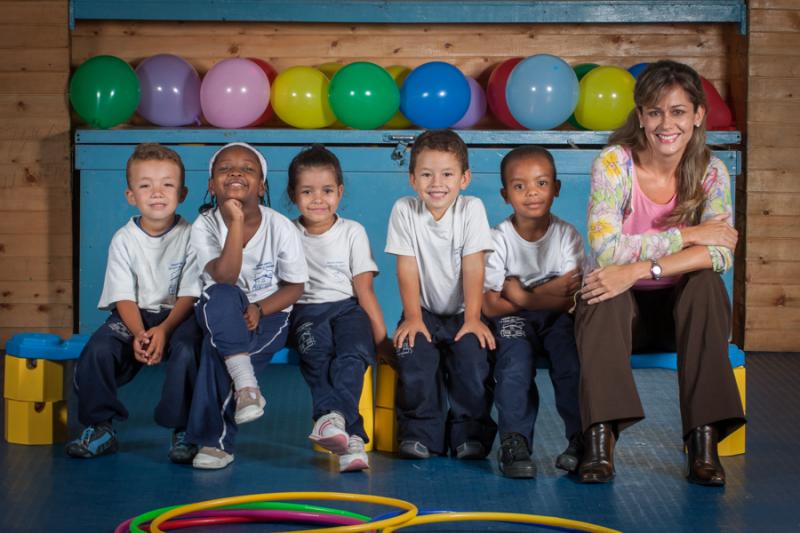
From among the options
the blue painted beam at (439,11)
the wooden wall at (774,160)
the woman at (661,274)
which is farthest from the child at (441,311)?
the wooden wall at (774,160)

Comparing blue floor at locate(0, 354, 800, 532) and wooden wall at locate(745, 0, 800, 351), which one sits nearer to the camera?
blue floor at locate(0, 354, 800, 532)

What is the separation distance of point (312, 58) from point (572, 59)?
3.92 feet

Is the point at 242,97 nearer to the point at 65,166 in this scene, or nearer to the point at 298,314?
the point at 65,166

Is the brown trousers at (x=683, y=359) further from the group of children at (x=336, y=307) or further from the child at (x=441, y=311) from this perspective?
the child at (x=441, y=311)

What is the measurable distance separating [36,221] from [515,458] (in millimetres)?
2801

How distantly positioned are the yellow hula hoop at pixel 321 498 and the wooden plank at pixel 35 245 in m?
2.62

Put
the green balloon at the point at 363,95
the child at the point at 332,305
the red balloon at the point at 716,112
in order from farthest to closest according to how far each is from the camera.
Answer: the red balloon at the point at 716,112 < the green balloon at the point at 363,95 < the child at the point at 332,305

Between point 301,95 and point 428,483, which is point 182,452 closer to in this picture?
point 428,483

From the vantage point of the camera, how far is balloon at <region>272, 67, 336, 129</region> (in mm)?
4770

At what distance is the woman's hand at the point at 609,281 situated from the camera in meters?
3.10

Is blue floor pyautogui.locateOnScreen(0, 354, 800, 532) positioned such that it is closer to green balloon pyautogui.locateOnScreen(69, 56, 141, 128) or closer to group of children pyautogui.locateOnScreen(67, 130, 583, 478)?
group of children pyautogui.locateOnScreen(67, 130, 583, 478)

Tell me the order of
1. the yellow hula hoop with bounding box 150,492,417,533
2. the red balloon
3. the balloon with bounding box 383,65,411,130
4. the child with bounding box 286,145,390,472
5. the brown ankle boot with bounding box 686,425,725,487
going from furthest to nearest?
the balloon with bounding box 383,65,411,130, the red balloon, the child with bounding box 286,145,390,472, the brown ankle boot with bounding box 686,425,725,487, the yellow hula hoop with bounding box 150,492,417,533

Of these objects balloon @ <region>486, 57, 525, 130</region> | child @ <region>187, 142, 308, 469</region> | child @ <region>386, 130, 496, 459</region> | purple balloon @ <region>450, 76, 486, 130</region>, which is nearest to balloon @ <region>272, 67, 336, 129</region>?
purple balloon @ <region>450, 76, 486, 130</region>

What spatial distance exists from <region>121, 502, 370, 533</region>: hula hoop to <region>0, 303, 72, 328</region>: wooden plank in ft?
8.23
